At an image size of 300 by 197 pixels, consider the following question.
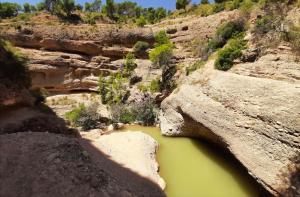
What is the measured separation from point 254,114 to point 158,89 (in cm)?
2058

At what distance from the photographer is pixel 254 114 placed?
640 inches

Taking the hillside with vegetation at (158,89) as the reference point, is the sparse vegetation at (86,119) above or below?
below

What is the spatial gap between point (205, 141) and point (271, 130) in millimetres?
9211

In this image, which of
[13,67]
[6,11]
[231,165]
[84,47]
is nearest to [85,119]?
[13,67]

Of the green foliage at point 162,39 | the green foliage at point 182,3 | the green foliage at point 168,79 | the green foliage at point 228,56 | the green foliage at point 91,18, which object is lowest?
the green foliage at point 168,79

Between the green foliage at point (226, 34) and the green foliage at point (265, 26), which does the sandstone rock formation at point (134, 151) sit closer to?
the green foliage at point (265, 26)

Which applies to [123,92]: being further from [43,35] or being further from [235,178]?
[235,178]

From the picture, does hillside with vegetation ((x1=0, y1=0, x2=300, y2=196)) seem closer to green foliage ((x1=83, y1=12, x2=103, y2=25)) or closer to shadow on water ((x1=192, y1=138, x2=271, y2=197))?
shadow on water ((x1=192, y1=138, x2=271, y2=197))

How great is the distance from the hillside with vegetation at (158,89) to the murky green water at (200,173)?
0.87 metres

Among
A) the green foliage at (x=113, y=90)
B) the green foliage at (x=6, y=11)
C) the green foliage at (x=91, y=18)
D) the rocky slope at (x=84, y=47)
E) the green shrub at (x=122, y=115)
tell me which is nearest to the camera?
the green shrub at (x=122, y=115)

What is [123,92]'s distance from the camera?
39.3 metres

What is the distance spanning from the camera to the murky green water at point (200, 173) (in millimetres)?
16125

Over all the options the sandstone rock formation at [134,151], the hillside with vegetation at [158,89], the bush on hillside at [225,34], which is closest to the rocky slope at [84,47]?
the hillside with vegetation at [158,89]

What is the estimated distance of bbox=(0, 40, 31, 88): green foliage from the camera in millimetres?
19547
